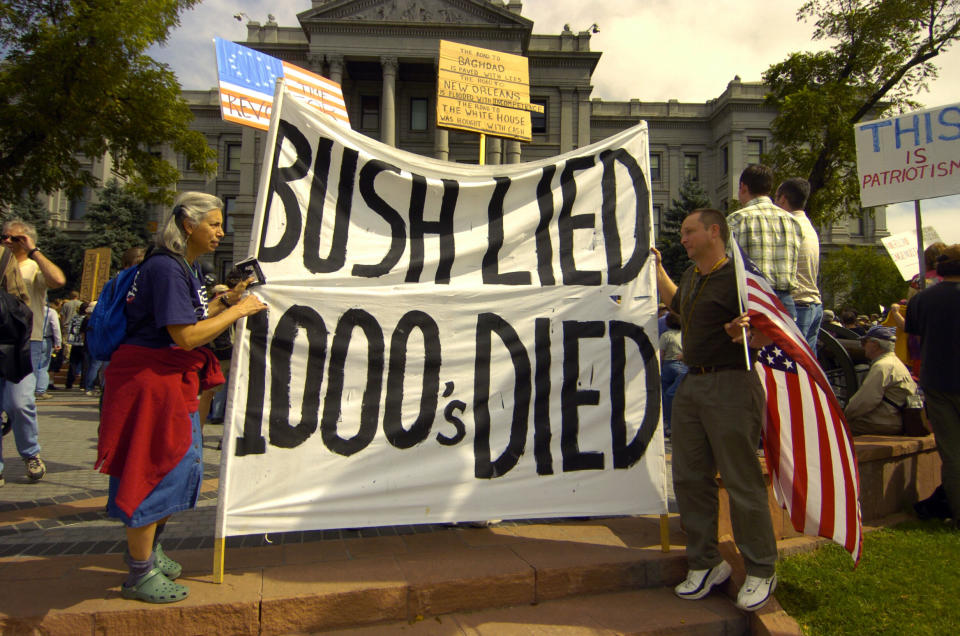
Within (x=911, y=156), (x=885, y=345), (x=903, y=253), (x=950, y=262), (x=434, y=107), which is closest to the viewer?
(x=950, y=262)

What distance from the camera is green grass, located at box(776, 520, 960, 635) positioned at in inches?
113

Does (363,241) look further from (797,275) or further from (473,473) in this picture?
(797,275)

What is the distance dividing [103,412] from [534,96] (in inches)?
1647

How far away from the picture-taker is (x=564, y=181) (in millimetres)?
3729

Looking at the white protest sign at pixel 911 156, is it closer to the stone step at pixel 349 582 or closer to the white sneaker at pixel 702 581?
the stone step at pixel 349 582

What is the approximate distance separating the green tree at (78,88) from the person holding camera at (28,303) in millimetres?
8399

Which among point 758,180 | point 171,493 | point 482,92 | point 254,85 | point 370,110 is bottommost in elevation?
point 171,493

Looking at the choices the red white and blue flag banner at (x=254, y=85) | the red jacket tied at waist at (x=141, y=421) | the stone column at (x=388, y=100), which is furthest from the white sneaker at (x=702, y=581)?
the stone column at (x=388, y=100)

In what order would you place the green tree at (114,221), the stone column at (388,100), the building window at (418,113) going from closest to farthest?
the stone column at (388,100) → the green tree at (114,221) → the building window at (418,113)

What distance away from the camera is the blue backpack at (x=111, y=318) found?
2.71m

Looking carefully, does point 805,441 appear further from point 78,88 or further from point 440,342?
point 78,88

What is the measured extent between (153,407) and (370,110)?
137 ft

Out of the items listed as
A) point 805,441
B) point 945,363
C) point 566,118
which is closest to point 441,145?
point 566,118

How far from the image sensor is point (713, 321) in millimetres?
3104
